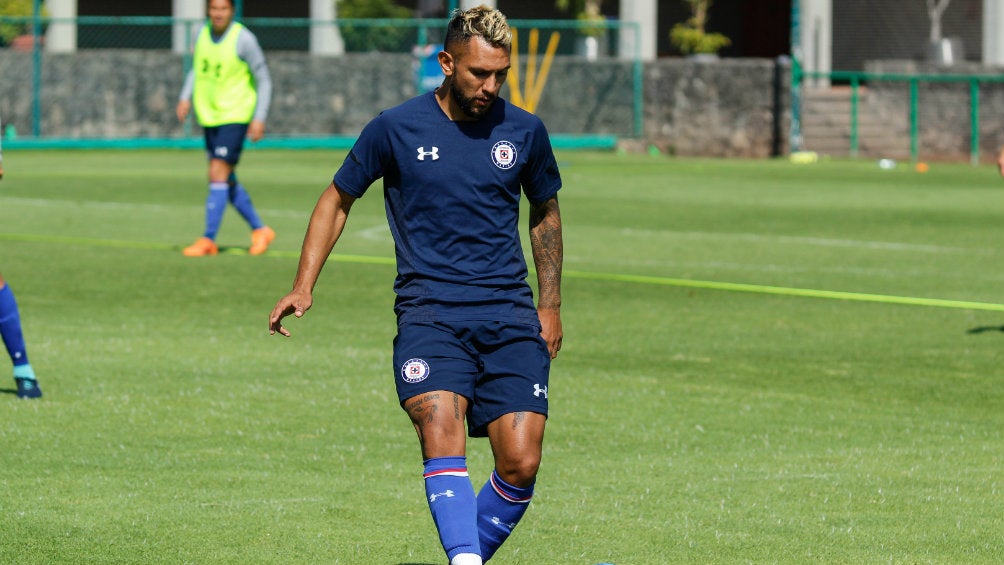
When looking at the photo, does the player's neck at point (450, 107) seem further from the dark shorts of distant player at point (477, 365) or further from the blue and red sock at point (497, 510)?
the blue and red sock at point (497, 510)

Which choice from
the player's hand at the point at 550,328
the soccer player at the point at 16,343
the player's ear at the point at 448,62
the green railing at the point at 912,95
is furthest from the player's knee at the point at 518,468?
the green railing at the point at 912,95

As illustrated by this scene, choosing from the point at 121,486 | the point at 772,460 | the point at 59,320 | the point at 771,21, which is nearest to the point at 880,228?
the point at 59,320

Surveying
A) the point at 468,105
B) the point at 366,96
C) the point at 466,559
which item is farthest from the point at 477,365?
the point at 366,96

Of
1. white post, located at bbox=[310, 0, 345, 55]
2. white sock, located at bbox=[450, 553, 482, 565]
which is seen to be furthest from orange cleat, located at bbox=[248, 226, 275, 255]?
white post, located at bbox=[310, 0, 345, 55]

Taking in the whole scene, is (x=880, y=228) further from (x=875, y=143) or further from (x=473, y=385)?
(x=875, y=143)

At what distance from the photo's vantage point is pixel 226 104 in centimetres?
1555

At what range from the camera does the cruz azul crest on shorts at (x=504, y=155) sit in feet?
17.9

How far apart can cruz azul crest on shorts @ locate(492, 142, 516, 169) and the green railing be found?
30526 mm

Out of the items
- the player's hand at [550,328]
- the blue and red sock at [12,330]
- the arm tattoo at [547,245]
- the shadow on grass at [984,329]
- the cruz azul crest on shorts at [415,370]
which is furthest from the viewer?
the shadow on grass at [984,329]

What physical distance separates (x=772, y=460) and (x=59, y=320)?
5.77 meters

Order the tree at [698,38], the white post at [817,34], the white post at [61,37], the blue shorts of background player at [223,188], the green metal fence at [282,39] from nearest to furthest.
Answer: the blue shorts of background player at [223,188], the green metal fence at [282,39], the white post at [61,37], the white post at [817,34], the tree at [698,38]

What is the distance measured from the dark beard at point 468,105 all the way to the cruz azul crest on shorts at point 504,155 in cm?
12

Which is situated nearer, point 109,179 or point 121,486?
point 121,486

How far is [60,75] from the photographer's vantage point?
1308 inches
